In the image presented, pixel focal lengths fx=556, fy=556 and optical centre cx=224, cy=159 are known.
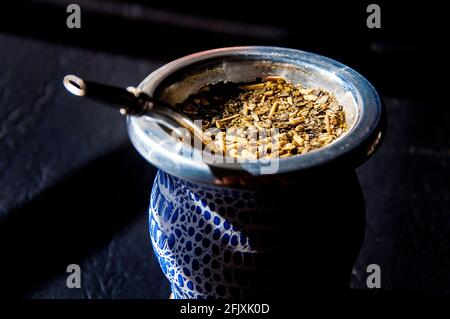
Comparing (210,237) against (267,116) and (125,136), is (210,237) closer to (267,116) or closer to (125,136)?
(267,116)

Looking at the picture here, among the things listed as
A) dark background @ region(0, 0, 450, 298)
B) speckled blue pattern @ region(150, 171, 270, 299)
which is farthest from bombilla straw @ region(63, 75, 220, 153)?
dark background @ region(0, 0, 450, 298)

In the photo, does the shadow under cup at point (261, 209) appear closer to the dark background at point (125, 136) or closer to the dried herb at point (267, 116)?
the dried herb at point (267, 116)

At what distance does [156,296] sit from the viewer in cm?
167

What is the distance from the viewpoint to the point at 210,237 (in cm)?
109

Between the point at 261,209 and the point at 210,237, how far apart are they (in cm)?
12

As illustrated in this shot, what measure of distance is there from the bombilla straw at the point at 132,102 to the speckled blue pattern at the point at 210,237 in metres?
0.11

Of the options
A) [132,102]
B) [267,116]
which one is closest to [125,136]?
[267,116]

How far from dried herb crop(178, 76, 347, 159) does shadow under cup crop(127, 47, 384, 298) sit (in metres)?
0.04

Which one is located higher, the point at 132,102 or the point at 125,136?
the point at 125,136

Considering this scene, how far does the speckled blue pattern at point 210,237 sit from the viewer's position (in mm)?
1063

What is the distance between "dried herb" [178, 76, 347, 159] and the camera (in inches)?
43.7
